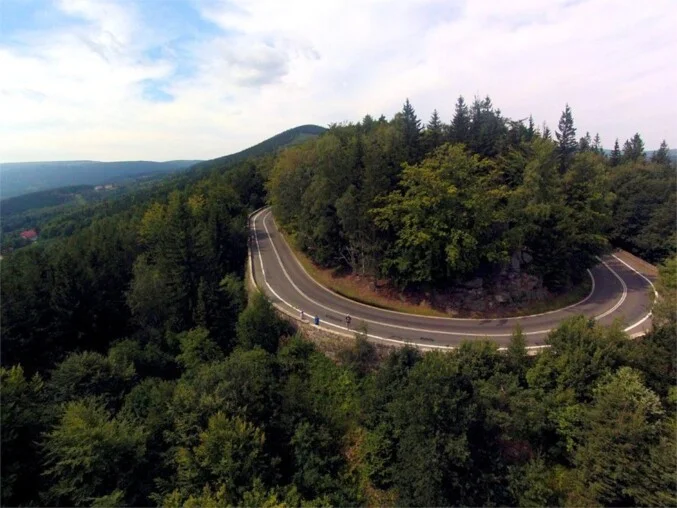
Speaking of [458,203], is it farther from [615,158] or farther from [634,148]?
[634,148]

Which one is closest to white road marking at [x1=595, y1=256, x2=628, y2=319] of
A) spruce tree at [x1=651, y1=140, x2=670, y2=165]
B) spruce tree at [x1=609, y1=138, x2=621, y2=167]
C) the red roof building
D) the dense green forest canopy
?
the dense green forest canopy

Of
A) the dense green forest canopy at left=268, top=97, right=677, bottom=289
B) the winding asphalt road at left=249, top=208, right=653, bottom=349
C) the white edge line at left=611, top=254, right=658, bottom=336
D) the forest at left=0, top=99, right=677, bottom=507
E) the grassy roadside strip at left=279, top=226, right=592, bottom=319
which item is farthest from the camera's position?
the grassy roadside strip at left=279, top=226, right=592, bottom=319

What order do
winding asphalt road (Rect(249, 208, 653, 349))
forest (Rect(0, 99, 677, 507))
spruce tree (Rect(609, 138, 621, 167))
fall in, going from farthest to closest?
spruce tree (Rect(609, 138, 621, 167)) < winding asphalt road (Rect(249, 208, 653, 349)) < forest (Rect(0, 99, 677, 507))

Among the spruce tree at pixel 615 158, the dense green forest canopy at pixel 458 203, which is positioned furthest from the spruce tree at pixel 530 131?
the spruce tree at pixel 615 158

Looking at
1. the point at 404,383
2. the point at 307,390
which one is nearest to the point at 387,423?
the point at 404,383

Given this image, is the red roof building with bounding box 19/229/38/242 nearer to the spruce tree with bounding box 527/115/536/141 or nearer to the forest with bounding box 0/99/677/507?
the forest with bounding box 0/99/677/507

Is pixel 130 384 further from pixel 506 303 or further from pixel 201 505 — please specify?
pixel 506 303

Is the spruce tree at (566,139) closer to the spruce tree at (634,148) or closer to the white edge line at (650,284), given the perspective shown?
the white edge line at (650,284)
